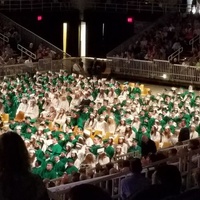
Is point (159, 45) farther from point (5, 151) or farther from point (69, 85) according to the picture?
point (5, 151)

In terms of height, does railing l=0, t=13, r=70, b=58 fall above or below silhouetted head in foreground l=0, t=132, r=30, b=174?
above

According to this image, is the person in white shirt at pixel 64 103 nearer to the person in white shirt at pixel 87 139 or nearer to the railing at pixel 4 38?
the person in white shirt at pixel 87 139

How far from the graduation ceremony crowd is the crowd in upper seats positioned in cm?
564

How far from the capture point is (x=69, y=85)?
75.2 feet

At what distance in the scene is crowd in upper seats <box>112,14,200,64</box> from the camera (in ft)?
94.0

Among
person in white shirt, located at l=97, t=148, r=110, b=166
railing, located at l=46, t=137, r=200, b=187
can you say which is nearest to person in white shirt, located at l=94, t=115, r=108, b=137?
railing, located at l=46, t=137, r=200, b=187

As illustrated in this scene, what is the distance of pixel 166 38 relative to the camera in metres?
29.9

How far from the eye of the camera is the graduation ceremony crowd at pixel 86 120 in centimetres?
1431

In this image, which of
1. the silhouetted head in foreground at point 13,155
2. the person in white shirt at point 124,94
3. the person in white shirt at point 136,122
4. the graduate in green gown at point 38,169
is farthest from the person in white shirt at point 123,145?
the silhouetted head in foreground at point 13,155

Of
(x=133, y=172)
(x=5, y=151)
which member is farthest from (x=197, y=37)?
(x=5, y=151)

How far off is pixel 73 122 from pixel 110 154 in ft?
14.6

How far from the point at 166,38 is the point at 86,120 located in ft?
38.8

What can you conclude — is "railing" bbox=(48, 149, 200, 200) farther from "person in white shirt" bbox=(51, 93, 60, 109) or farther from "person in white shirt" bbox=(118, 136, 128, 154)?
"person in white shirt" bbox=(51, 93, 60, 109)

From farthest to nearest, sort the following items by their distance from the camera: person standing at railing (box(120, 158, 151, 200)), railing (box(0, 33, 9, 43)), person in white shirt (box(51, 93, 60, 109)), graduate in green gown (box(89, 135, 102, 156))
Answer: railing (box(0, 33, 9, 43)), person in white shirt (box(51, 93, 60, 109)), graduate in green gown (box(89, 135, 102, 156)), person standing at railing (box(120, 158, 151, 200))
